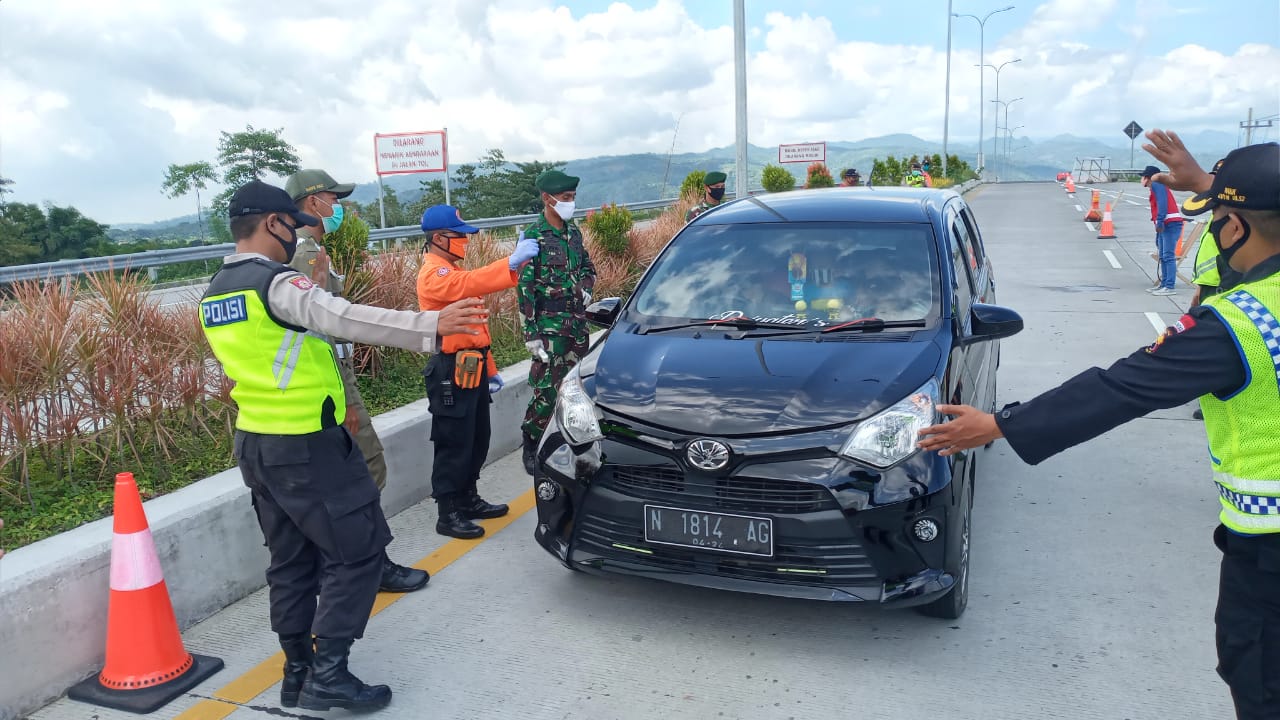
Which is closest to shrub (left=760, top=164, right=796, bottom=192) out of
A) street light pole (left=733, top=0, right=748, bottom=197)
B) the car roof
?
street light pole (left=733, top=0, right=748, bottom=197)

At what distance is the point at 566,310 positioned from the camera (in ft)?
18.7

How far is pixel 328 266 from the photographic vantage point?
4.54m

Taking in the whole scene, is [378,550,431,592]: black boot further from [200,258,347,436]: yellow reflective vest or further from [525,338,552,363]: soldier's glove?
[525,338,552,363]: soldier's glove

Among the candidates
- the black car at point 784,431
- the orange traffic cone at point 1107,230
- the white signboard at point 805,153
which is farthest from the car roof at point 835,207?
the white signboard at point 805,153

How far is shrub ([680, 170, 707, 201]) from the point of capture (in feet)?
59.1

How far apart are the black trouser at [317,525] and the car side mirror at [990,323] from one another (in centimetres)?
276

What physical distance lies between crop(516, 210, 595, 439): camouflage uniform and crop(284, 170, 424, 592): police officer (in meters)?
1.27

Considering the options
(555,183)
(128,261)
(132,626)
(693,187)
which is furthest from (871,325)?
(693,187)

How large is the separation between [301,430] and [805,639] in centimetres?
211

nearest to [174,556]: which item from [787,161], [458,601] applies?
[458,601]

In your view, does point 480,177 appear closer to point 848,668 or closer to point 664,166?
point 664,166

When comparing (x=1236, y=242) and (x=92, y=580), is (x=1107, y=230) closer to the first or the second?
(x=1236, y=242)

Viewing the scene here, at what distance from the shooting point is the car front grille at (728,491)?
348cm

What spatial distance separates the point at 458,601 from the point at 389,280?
405cm
